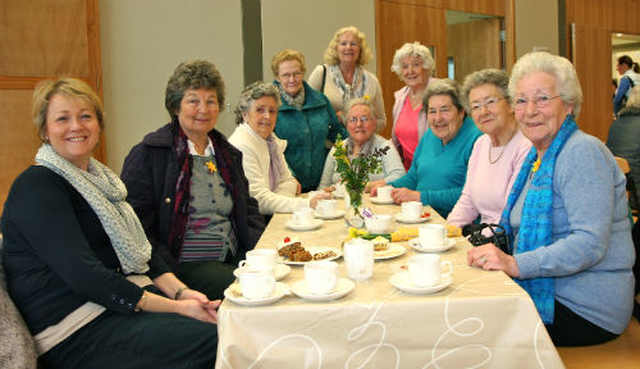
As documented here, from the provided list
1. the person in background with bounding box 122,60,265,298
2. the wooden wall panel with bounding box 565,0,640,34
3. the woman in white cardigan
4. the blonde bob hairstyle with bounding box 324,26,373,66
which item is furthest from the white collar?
the wooden wall panel with bounding box 565,0,640,34

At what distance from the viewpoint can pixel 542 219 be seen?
5.87 ft

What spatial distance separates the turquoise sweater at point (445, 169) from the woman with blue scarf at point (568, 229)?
3.69 feet

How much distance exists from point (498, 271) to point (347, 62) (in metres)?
2.93

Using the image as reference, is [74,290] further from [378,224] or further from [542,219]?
[542,219]

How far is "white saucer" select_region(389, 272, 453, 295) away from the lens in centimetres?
138

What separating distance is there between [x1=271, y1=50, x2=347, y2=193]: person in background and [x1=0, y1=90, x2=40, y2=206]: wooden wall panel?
73.0 inches

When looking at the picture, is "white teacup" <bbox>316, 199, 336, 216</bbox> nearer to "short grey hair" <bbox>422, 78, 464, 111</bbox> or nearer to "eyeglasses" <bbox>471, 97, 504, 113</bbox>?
"eyeglasses" <bbox>471, 97, 504, 113</bbox>

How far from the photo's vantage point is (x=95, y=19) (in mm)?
4352

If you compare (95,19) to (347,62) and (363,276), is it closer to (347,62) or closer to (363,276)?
(347,62)

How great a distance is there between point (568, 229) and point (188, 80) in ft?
5.43

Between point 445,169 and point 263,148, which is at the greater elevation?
point 263,148

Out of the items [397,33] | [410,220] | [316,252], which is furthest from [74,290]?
[397,33]

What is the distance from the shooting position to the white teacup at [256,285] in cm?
137

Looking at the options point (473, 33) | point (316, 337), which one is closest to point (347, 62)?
point (316, 337)
